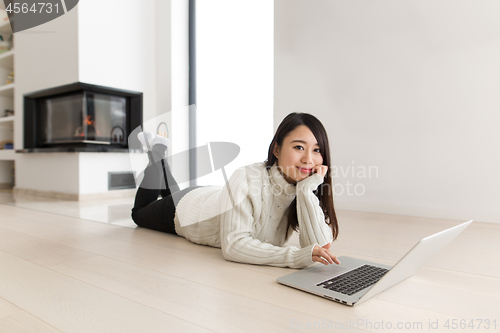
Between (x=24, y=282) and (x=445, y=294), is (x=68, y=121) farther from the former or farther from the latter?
(x=445, y=294)

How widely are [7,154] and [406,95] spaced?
432cm

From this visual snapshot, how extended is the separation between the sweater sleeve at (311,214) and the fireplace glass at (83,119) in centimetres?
273

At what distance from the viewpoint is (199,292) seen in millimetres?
941

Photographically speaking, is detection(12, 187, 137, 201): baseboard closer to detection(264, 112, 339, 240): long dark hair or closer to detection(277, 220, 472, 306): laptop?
detection(264, 112, 339, 240): long dark hair

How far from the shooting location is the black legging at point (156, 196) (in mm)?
1667

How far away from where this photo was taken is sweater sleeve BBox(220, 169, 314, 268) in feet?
3.70

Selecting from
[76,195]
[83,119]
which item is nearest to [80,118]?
[83,119]

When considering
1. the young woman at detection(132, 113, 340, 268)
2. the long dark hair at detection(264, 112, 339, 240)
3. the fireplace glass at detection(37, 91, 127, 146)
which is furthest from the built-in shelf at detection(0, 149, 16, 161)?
the long dark hair at detection(264, 112, 339, 240)

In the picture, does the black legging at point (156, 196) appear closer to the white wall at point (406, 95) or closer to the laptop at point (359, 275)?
the laptop at point (359, 275)

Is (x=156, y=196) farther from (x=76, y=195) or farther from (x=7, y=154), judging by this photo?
(x=7, y=154)

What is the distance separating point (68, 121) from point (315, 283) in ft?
10.5

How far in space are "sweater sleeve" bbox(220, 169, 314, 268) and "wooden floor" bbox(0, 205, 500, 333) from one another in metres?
0.04

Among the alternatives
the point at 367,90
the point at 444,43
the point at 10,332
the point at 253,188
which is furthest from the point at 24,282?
the point at 444,43

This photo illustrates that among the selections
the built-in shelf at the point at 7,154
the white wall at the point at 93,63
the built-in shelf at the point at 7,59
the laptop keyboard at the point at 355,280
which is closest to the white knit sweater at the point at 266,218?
the laptop keyboard at the point at 355,280
